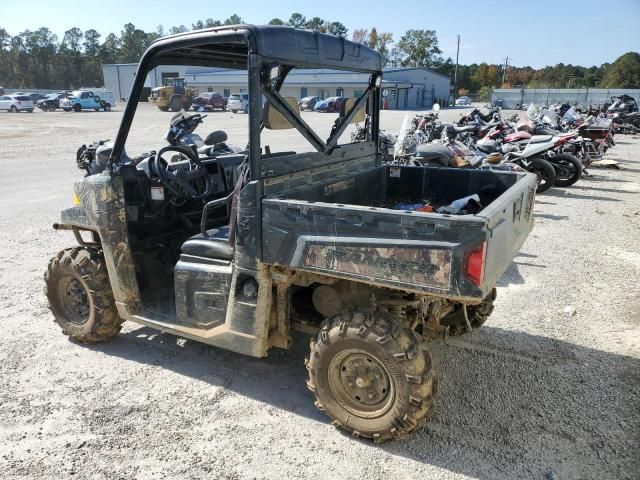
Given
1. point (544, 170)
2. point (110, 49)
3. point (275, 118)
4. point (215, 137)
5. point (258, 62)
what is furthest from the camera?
point (110, 49)

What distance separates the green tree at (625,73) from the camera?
55.2 metres

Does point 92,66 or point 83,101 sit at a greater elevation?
point 92,66

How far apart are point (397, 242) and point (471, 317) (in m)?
1.84

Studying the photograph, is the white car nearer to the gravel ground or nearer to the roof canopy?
the gravel ground

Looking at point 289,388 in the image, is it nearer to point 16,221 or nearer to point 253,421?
point 253,421

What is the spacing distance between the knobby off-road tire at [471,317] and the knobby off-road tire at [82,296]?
8.25 ft

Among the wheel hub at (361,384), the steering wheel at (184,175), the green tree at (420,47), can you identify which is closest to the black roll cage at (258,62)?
the steering wheel at (184,175)

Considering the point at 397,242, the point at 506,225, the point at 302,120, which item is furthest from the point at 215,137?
the point at 506,225

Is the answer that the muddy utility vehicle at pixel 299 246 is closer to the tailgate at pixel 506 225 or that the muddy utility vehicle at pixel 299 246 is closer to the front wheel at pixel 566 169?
the tailgate at pixel 506 225

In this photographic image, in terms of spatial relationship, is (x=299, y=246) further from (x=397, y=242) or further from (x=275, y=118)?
(x=275, y=118)

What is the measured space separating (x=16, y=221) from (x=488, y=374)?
7099mm

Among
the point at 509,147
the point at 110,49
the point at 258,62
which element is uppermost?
the point at 110,49

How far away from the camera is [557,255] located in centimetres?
646

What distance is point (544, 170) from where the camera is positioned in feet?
33.6
